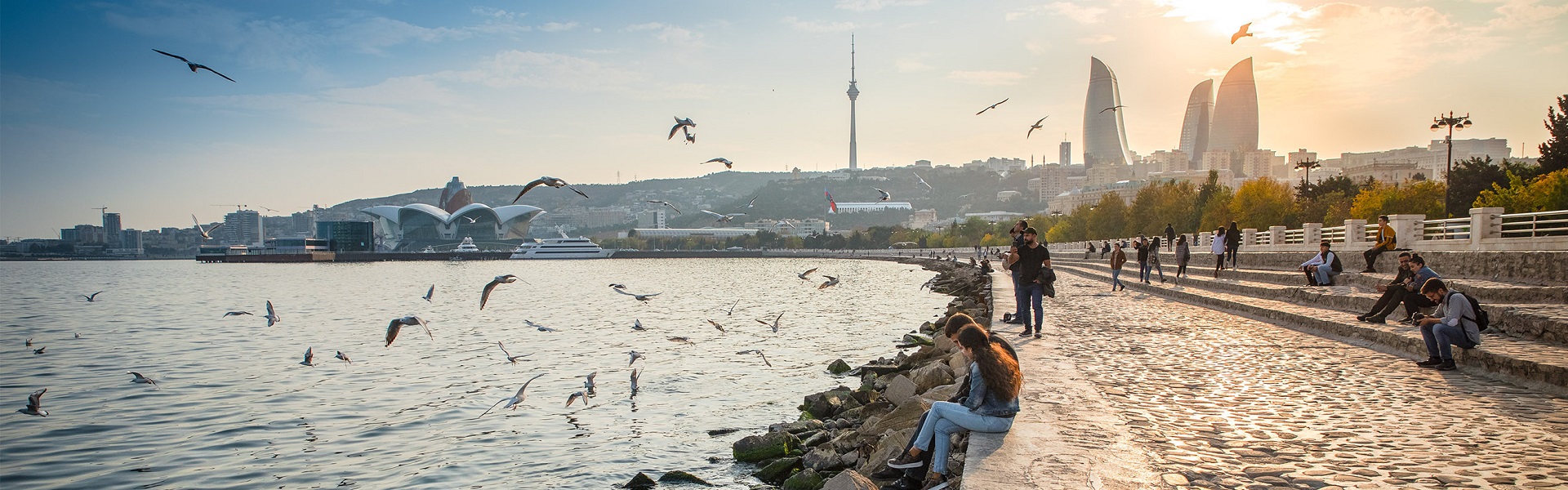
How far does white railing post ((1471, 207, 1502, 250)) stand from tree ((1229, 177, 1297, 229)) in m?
A: 34.6

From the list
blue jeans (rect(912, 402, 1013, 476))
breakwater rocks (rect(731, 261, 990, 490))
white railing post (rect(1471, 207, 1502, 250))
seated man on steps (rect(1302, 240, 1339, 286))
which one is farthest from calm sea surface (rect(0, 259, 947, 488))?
white railing post (rect(1471, 207, 1502, 250))

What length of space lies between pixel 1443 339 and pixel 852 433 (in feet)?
15.7

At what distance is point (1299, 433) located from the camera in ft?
16.2

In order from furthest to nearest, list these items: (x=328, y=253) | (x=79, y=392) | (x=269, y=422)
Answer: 1. (x=328, y=253)
2. (x=79, y=392)
3. (x=269, y=422)

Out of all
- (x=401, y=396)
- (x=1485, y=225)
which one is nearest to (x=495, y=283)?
(x=401, y=396)

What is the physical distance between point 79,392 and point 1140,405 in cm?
1413

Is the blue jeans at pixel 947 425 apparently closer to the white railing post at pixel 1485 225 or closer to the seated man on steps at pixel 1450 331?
the seated man on steps at pixel 1450 331

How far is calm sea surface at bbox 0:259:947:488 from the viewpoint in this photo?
812cm

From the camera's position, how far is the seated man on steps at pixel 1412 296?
8859mm

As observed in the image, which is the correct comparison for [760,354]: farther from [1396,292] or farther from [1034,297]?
[1396,292]

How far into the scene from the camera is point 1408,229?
16594 millimetres

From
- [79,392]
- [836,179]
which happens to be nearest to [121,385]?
[79,392]

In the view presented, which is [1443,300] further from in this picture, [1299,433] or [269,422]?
[269,422]

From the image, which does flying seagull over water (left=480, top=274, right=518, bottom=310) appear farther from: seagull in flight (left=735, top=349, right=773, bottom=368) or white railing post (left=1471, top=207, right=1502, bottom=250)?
white railing post (left=1471, top=207, right=1502, bottom=250)
